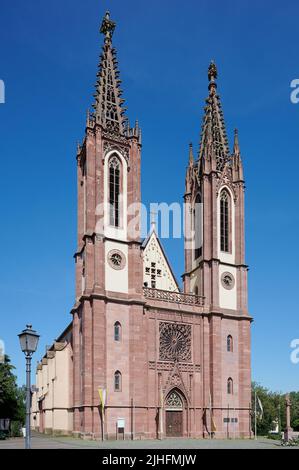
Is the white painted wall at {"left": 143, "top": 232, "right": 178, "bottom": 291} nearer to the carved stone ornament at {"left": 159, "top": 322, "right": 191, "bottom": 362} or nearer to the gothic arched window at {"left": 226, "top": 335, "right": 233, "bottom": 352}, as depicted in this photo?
the carved stone ornament at {"left": 159, "top": 322, "right": 191, "bottom": 362}

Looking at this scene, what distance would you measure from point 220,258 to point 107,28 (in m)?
24.9

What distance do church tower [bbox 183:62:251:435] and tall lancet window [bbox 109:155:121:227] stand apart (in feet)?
29.6

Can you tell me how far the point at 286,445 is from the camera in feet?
132

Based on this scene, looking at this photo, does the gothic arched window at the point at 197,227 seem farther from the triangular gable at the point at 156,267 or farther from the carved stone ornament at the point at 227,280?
the carved stone ornament at the point at 227,280

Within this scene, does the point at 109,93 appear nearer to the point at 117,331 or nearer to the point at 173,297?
the point at 173,297

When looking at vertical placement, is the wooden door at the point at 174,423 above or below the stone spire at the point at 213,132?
below

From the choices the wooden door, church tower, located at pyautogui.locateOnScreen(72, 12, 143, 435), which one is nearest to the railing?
church tower, located at pyautogui.locateOnScreen(72, 12, 143, 435)

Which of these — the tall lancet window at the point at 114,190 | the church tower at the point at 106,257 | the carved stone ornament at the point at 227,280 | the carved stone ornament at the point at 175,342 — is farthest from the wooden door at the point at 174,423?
the tall lancet window at the point at 114,190

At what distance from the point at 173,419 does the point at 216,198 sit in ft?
66.5

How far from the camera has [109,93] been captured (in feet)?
183

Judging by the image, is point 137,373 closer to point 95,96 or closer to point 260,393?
point 95,96

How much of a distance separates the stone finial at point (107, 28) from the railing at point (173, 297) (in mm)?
24945

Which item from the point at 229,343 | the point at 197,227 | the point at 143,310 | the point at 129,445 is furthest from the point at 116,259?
the point at 129,445

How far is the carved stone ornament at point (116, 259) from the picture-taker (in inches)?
1951
